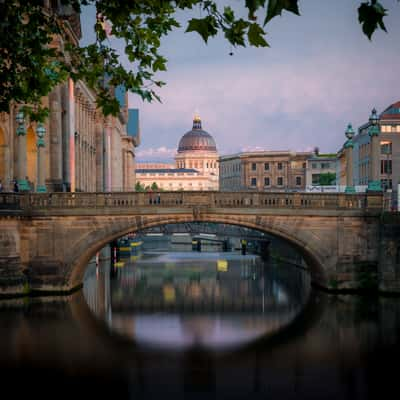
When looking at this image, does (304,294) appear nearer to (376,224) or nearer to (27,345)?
(376,224)

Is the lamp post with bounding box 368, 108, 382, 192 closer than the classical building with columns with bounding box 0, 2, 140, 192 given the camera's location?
Yes

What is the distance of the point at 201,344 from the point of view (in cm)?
3597

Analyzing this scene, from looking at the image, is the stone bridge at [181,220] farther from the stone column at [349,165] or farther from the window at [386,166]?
the window at [386,166]

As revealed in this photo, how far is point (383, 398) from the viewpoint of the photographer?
25891mm

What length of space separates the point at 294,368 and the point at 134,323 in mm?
13719

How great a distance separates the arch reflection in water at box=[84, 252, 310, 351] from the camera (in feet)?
126

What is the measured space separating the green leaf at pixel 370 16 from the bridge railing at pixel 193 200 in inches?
1458

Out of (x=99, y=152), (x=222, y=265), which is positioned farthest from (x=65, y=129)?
(x=99, y=152)

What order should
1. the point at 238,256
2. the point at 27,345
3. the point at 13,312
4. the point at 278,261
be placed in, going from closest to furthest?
the point at 27,345 < the point at 13,312 < the point at 278,261 < the point at 238,256

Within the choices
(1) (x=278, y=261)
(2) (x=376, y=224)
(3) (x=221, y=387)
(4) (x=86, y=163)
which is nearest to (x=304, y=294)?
(2) (x=376, y=224)

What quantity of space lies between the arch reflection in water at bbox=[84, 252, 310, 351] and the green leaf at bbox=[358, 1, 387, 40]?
26147mm

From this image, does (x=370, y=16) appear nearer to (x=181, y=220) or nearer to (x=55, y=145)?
(x=181, y=220)

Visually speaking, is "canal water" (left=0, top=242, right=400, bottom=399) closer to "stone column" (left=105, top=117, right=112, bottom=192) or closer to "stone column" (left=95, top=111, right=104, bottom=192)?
"stone column" (left=95, top=111, right=104, bottom=192)

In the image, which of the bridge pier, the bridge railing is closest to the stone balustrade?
the bridge railing
